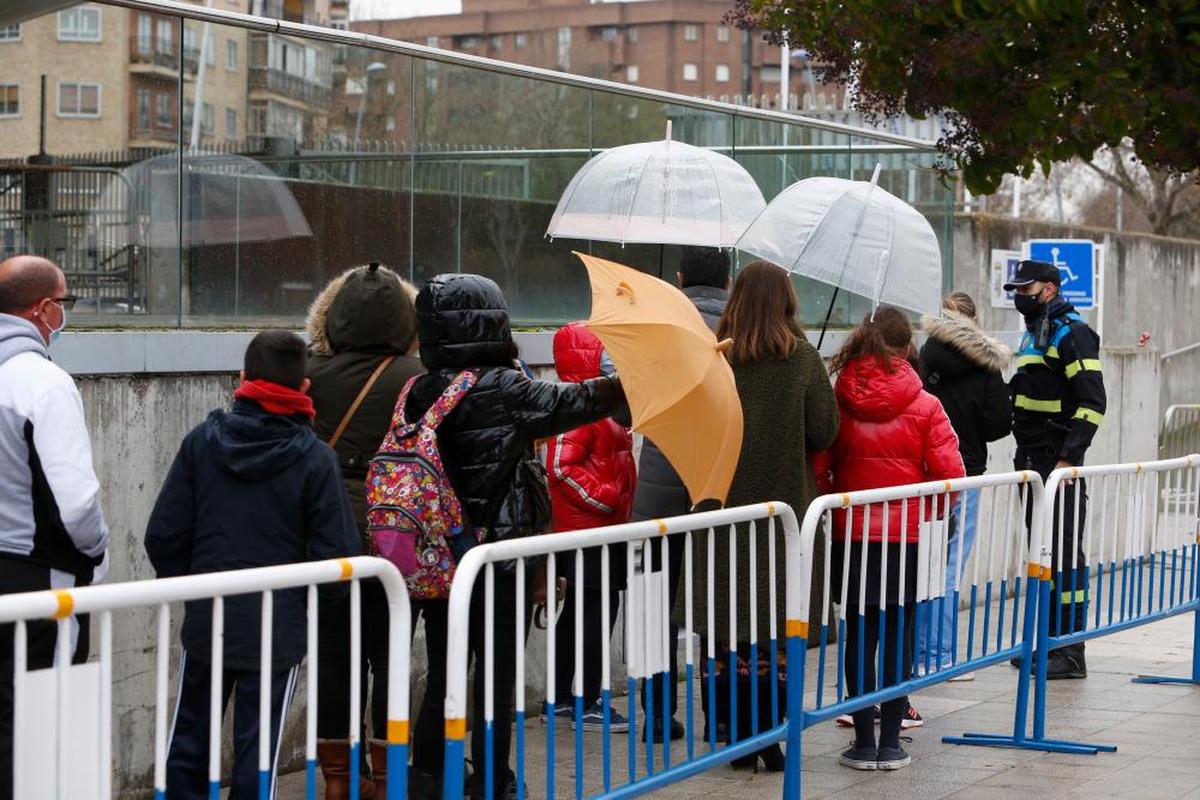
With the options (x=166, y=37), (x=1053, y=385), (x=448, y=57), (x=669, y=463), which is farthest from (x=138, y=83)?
(x=1053, y=385)

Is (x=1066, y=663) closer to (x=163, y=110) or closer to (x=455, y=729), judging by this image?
(x=163, y=110)

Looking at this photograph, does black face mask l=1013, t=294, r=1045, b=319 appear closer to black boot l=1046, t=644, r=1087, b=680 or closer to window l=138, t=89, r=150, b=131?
black boot l=1046, t=644, r=1087, b=680

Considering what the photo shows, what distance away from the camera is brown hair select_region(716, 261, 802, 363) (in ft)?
22.8

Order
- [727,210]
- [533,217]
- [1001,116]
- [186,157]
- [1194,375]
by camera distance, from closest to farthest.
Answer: [1001,116]
[186,157]
[727,210]
[533,217]
[1194,375]

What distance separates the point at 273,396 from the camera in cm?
529

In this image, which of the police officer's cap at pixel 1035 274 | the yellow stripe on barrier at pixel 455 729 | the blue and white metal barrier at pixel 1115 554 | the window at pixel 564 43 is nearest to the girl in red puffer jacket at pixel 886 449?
the blue and white metal barrier at pixel 1115 554

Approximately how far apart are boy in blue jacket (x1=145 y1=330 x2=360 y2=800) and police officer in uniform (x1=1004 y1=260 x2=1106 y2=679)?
5055mm

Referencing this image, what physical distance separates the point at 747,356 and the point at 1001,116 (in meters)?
2.00

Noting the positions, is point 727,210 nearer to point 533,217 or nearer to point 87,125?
point 533,217

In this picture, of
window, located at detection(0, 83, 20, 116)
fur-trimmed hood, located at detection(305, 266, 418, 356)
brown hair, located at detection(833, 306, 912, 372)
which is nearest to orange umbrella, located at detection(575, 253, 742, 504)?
fur-trimmed hood, located at detection(305, 266, 418, 356)

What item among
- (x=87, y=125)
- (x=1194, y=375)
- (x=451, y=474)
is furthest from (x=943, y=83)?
(x=1194, y=375)

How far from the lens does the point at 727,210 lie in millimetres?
8133

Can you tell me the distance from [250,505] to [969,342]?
4.91 m

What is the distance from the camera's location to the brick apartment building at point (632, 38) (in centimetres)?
10719
